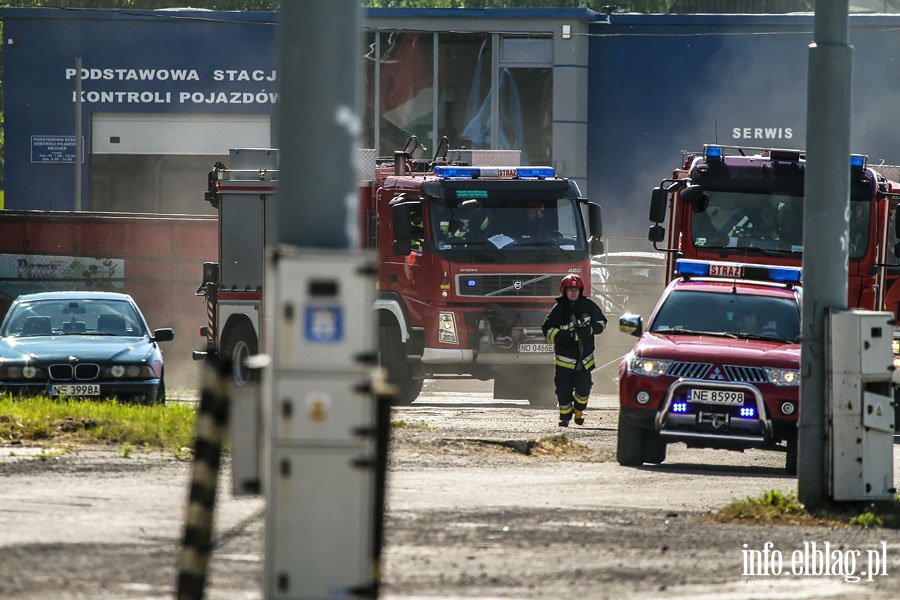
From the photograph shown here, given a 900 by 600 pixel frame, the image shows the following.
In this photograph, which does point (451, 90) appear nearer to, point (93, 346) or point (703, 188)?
point (703, 188)

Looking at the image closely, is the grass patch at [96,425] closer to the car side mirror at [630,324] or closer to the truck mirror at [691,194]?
A: the car side mirror at [630,324]

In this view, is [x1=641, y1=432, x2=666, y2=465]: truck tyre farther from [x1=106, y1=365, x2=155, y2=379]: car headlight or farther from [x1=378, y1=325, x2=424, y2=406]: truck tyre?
[x1=378, y1=325, x2=424, y2=406]: truck tyre

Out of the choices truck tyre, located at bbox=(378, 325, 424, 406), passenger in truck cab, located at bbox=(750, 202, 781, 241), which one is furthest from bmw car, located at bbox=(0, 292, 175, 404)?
passenger in truck cab, located at bbox=(750, 202, 781, 241)

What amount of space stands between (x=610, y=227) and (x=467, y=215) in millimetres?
15728

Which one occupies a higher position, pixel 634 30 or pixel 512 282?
pixel 634 30

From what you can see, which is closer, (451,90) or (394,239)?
(394,239)

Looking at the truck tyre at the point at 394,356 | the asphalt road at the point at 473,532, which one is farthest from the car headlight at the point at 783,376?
the truck tyre at the point at 394,356

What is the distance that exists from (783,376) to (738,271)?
2287mm

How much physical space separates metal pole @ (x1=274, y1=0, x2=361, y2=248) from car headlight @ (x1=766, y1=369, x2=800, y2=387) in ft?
29.0

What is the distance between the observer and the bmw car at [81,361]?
672 inches

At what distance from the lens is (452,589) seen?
7492mm

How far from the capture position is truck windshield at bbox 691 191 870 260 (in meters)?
19.6

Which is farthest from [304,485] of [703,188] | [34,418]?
[703,188]

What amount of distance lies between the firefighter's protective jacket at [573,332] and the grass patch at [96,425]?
4.44 meters
